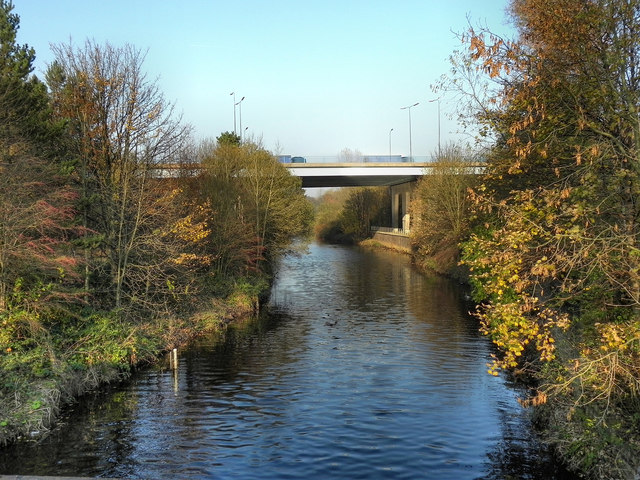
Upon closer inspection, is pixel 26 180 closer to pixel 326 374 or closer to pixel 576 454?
pixel 326 374

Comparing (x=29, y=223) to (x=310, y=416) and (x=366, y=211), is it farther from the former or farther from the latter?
(x=366, y=211)

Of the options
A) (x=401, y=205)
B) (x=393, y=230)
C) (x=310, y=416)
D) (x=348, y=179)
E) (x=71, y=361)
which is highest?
(x=348, y=179)

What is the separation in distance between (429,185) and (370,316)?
2762 centimetres

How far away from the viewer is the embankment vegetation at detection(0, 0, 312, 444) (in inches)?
684

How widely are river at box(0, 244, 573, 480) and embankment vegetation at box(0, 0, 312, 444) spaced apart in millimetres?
1343

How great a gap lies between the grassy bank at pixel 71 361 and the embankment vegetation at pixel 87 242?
0.14 feet

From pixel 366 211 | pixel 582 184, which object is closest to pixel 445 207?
pixel 582 184

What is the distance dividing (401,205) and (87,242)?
71.2 meters

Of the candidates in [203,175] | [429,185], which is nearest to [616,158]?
[203,175]

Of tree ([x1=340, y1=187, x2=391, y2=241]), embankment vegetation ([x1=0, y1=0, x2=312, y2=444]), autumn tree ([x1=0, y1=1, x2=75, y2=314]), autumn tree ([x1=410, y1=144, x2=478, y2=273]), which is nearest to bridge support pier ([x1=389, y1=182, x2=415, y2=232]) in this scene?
tree ([x1=340, y1=187, x2=391, y2=241])

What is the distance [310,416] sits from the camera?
53.6 ft

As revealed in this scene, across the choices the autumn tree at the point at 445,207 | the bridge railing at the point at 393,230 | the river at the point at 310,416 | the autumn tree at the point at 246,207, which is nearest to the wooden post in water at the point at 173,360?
the river at the point at 310,416

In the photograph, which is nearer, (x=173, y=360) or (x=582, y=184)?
(x=582, y=184)

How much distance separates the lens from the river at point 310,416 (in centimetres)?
1305
